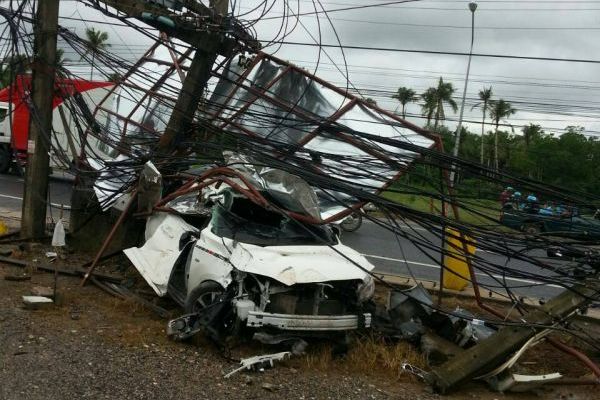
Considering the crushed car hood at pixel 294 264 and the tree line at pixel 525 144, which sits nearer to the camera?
the crushed car hood at pixel 294 264

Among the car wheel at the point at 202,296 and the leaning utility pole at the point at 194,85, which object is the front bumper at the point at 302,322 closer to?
the car wheel at the point at 202,296

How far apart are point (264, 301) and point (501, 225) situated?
98.8 inches

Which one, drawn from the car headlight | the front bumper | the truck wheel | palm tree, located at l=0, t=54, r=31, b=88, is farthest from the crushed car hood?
the truck wheel

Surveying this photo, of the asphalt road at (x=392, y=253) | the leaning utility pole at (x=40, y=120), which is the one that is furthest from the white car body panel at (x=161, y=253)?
the asphalt road at (x=392, y=253)

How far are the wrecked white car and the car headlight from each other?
11 millimetres

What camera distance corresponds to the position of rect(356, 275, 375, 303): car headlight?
6352 mm

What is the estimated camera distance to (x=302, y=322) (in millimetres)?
5766

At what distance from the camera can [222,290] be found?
6.22m

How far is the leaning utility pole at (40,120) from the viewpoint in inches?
375

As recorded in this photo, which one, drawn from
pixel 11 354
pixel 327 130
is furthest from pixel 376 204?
pixel 11 354

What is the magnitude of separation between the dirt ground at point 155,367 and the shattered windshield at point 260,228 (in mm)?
1228

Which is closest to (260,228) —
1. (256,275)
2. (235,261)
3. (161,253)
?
(235,261)

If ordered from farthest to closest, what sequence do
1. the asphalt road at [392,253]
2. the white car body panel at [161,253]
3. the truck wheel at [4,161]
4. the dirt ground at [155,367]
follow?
the truck wheel at [4,161], the asphalt road at [392,253], the white car body panel at [161,253], the dirt ground at [155,367]

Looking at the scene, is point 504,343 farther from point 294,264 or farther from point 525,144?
point 525,144
